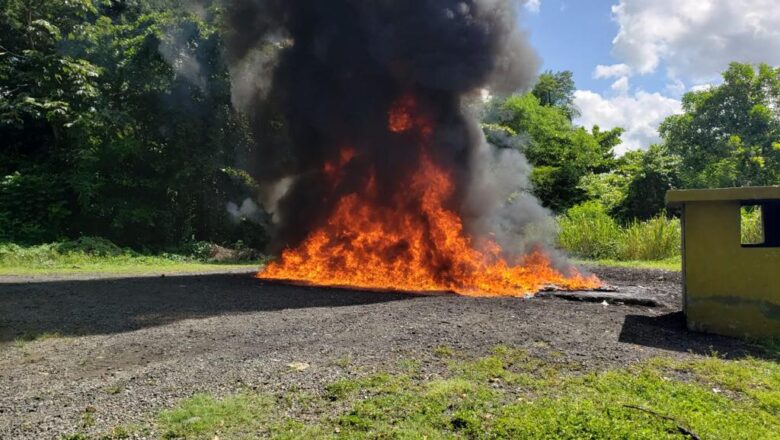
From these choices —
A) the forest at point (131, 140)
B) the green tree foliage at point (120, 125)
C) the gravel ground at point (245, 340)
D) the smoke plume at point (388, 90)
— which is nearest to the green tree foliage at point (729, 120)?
the forest at point (131, 140)

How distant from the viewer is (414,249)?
10977mm

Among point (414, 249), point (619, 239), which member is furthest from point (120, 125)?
point (619, 239)

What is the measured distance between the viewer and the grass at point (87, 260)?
46.2ft

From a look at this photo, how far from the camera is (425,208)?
11.1 m

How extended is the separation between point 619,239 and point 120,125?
17.8m

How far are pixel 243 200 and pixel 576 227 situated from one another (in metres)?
12.4

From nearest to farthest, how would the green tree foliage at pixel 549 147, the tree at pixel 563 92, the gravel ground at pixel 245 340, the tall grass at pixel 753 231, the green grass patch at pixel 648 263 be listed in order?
1. the gravel ground at pixel 245 340
2. the green grass patch at pixel 648 263
3. the tall grass at pixel 753 231
4. the green tree foliage at pixel 549 147
5. the tree at pixel 563 92

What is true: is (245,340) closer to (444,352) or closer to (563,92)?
(444,352)

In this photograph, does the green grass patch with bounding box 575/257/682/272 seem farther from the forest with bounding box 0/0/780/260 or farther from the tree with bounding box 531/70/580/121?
the tree with bounding box 531/70/580/121

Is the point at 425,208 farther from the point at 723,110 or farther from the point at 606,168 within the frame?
the point at 723,110

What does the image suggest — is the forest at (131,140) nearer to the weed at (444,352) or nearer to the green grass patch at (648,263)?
the green grass patch at (648,263)

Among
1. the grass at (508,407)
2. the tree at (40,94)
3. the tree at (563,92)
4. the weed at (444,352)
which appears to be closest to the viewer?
the grass at (508,407)

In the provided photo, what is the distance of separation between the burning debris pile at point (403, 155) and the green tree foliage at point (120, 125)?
22.7 ft

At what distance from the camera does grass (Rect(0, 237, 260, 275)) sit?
46.2 feet
